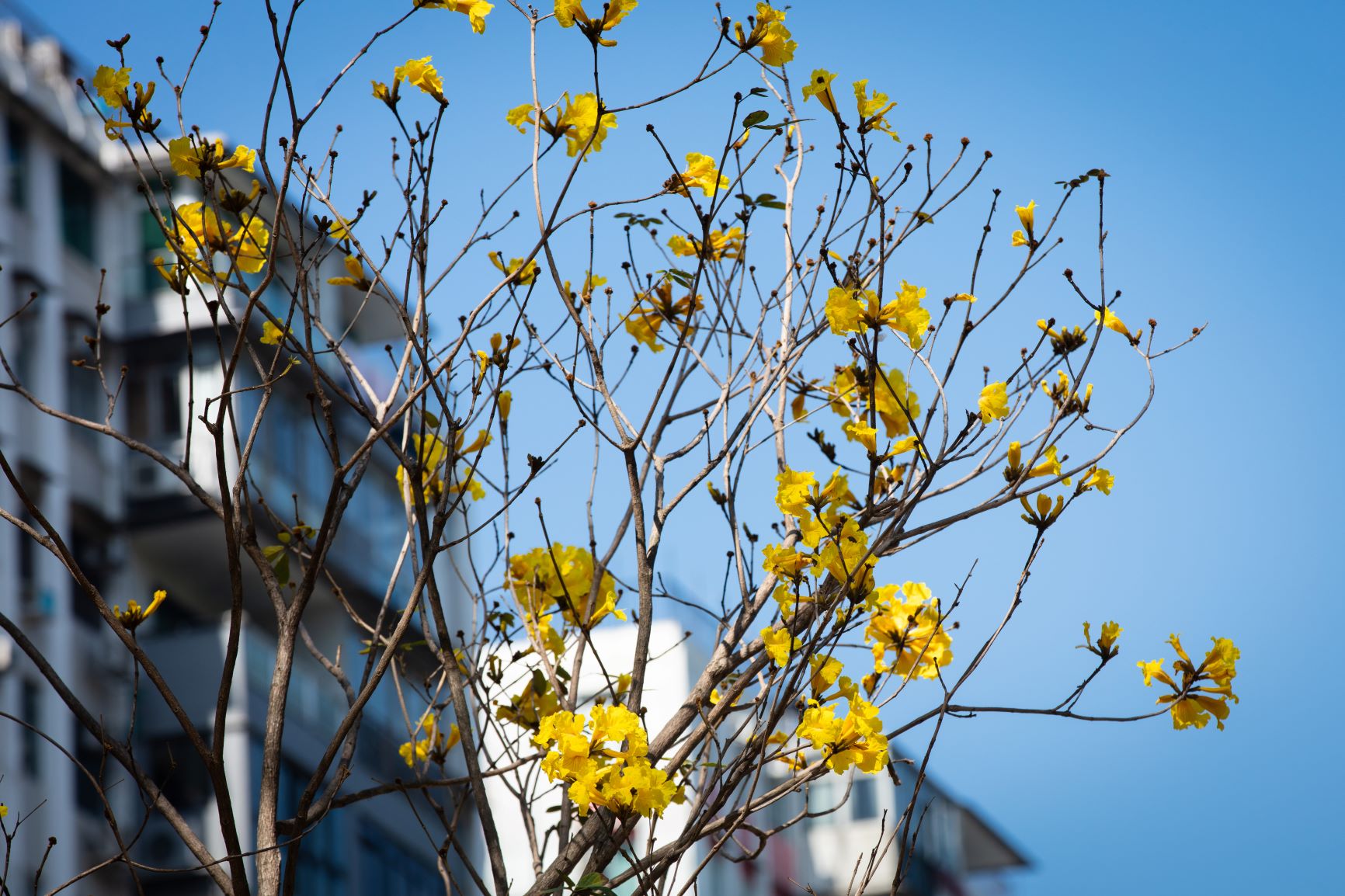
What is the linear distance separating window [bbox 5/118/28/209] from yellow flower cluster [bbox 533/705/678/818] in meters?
13.8

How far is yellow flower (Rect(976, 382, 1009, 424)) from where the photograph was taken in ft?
10.2

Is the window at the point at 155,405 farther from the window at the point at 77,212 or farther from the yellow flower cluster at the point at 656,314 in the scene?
the yellow flower cluster at the point at 656,314

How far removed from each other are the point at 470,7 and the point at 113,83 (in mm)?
656

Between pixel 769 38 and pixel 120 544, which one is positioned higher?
pixel 120 544

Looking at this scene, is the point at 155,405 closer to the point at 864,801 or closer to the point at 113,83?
the point at 113,83

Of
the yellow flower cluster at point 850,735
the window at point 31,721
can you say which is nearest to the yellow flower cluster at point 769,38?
the yellow flower cluster at point 850,735

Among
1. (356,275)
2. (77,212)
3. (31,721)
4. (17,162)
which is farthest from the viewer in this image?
(77,212)

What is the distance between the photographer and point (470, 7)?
10.1ft

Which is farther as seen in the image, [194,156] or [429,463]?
[429,463]

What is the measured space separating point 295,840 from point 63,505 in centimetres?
1311

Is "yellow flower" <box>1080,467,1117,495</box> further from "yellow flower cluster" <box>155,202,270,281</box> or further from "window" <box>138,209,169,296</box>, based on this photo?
"window" <box>138,209,169,296</box>

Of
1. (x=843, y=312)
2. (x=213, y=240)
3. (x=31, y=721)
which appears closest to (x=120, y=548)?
(x=31, y=721)

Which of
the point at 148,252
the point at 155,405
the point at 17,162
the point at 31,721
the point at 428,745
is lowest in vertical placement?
the point at 428,745

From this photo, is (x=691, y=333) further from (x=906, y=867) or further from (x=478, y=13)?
(x=906, y=867)
